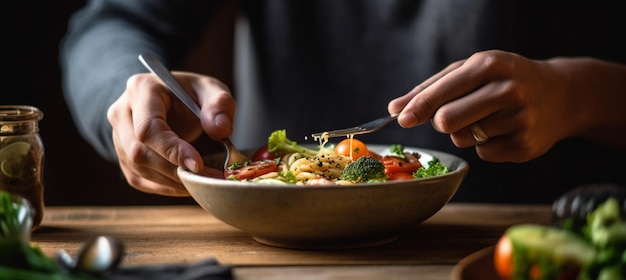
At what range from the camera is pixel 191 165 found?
1562 millimetres

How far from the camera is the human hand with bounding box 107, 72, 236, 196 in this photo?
1.64 meters

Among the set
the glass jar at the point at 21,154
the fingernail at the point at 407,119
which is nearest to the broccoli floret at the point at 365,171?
the fingernail at the point at 407,119

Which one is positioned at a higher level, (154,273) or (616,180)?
(154,273)

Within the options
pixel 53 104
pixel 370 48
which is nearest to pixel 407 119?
pixel 370 48

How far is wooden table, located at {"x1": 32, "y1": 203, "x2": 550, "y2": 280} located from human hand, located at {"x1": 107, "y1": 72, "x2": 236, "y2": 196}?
0.12 metres

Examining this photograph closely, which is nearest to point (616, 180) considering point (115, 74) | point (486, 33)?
point (486, 33)

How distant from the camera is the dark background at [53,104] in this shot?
3666mm

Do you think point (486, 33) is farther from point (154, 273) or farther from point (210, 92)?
point (154, 273)

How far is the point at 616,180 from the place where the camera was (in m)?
2.66

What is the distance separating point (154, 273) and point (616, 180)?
1996mm

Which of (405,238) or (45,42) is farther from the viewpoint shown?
(45,42)

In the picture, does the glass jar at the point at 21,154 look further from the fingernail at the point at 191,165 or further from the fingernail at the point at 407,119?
the fingernail at the point at 407,119

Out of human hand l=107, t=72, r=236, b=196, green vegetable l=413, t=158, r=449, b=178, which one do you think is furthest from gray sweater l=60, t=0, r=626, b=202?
green vegetable l=413, t=158, r=449, b=178

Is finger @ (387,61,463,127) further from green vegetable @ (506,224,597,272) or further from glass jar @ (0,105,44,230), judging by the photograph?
glass jar @ (0,105,44,230)
